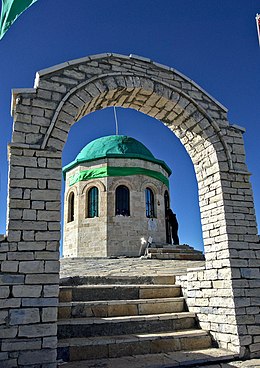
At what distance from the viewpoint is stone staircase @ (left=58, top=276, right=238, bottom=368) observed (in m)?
4.70

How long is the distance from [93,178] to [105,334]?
1103cm

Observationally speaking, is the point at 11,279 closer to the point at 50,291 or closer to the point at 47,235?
the point at 50,291

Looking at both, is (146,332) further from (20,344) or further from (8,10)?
(8,10)

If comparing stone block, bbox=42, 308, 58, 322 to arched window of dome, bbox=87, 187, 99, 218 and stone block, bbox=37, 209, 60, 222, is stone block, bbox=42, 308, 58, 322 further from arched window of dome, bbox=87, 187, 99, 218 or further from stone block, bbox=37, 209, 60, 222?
arched window of dome, bbox=87, 187, 99, 218

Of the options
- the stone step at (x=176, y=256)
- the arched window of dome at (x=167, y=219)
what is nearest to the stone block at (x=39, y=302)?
the stone step at (x=176, y=256)

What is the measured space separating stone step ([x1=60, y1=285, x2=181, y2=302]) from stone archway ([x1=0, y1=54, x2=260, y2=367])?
0.51m

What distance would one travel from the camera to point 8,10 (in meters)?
Answer: 5.36

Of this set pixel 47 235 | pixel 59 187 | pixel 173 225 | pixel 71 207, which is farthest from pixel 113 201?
pixel 47 235

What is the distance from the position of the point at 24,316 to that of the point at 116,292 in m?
2.03

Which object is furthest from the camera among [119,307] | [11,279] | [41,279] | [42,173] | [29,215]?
[119,307]

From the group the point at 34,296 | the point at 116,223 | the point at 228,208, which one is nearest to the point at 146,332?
the point at 34,296

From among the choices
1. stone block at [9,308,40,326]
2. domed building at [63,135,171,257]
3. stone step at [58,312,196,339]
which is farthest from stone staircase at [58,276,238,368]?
domed building at [63,135,171,257]

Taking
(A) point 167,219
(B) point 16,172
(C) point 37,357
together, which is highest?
(A) point 167,219

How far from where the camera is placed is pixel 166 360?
15.2 feet
